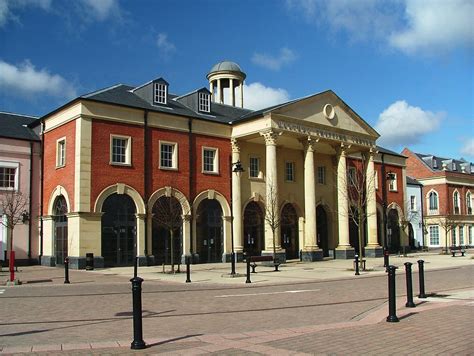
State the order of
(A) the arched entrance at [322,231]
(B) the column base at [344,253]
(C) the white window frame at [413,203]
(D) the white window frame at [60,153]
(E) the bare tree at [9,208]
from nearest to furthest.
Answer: (E) the bare tree at [9,208] < (D) the white window frame at [60,153] < (B) the column base at [344,253] < (A) the arched entrance at [322,231] < (C) the white window frame at [413,203]

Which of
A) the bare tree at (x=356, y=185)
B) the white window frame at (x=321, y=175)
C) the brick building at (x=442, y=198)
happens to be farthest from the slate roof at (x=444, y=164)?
the white window frame at (x=321, y=175)

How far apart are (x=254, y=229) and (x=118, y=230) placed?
34.6 feet

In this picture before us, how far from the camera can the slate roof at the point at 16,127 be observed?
32.3m

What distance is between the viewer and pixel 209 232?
34.3m

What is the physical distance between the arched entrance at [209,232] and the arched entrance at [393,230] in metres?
19.9

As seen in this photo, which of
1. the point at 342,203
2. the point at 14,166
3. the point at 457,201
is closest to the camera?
the point at 14,166

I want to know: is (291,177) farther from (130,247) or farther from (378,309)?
(378,309)

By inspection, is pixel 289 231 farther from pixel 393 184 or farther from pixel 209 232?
pixel 393 184

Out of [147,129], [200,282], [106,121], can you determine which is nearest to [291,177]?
[147,129]

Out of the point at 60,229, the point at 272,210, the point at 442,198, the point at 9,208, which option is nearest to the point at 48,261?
the point at 60,229

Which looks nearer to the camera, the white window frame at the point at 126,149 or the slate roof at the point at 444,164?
the white window frame at the point at 126,149

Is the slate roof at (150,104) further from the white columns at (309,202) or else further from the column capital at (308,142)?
the white columns at (309,202)

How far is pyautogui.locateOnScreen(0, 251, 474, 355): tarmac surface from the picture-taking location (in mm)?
7770

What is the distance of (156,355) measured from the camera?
7.29 meters
